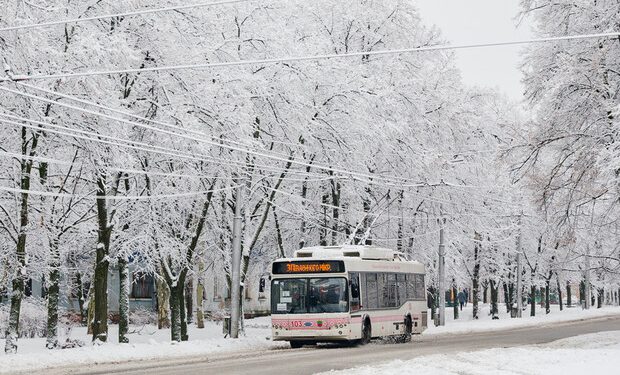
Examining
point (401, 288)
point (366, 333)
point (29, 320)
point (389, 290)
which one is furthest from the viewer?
point (29, 320)

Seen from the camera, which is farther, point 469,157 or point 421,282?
point 469,157

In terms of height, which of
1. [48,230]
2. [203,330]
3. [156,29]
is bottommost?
[203,330]

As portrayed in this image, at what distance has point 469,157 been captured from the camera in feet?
148

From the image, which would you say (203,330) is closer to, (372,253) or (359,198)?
(359,198)

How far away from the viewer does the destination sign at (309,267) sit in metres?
29.4

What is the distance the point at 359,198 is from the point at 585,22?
615 inches

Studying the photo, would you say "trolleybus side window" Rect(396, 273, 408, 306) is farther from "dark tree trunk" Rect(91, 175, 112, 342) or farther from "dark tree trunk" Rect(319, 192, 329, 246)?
"dark tree trunk" Rect(91, 175, 112, 342)

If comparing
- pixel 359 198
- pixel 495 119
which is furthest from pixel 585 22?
pixel 495 119

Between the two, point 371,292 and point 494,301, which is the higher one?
point 371,292

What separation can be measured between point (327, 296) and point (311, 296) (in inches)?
19.2

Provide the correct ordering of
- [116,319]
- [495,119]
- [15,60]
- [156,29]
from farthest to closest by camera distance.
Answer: [116,319]
[495,119]
[156,29]
[15,60]

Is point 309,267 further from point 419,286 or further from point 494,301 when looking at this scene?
point 494,301

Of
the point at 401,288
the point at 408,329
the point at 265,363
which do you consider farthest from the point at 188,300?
the point at 265,363

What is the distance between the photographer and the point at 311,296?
2922 centimetres
